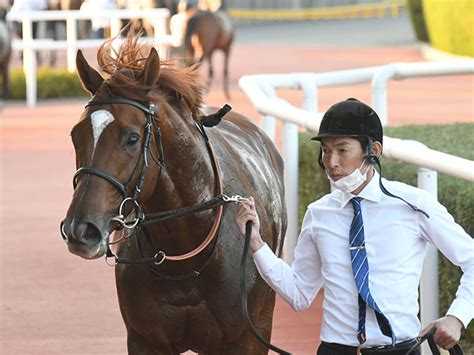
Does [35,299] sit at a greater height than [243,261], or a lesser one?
lesser

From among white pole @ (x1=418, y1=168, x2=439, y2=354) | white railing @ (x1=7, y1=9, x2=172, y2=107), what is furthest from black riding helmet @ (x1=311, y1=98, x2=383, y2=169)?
white railing @ (x1=7, y1=9, x2=172, y2=107)

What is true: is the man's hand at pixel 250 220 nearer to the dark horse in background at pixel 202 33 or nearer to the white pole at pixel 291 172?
the white pole at pixel 291 172

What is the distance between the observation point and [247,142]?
569cm

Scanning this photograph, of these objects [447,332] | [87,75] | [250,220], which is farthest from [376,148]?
[87,75]

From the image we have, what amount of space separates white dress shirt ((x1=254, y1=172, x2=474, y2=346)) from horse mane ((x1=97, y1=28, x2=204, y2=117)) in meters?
0.74

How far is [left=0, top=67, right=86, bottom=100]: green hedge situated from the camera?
21328 millimetres

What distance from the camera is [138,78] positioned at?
4.15 metres

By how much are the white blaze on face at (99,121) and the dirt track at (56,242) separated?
276cm

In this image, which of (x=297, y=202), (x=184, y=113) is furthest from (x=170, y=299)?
(x=297, y=202)

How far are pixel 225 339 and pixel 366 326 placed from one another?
0.92 meters

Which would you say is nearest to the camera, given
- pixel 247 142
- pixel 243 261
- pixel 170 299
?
pixel 243 261

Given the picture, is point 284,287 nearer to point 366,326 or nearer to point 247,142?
point 366,326

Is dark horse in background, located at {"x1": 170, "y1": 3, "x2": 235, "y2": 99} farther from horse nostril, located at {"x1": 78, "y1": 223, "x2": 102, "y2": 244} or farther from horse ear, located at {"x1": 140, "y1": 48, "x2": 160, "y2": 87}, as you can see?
horse nostril, located at {"x1": 78, "y1": 223, "x2": 102, "y2": 244}

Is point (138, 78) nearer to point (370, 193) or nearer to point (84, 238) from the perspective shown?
point (84, 238)
